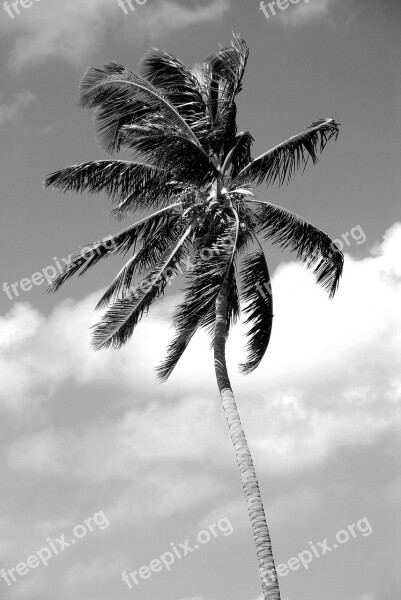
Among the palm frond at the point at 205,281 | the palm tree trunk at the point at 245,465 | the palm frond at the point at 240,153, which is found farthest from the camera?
the palm frond at the point at 240,153

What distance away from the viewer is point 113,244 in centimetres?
1877

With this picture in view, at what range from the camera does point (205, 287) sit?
60.8 feet

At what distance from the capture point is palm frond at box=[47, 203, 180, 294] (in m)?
18.3

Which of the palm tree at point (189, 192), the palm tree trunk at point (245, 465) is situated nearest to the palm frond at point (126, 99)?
the palm tree at point (189, 192)

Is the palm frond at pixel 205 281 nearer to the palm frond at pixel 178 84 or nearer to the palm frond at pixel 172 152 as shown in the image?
the palm frond at pixel 172 152

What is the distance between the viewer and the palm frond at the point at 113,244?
18.3 meters

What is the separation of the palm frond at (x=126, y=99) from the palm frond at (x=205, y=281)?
2564mm

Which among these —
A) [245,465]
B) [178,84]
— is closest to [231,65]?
[178,84]

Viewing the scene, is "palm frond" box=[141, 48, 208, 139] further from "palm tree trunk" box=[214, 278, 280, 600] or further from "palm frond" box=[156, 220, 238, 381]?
"palm tree trunk" box=[214, 278, 280, 600]

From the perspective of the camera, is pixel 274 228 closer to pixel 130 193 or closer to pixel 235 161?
pixel 235 161

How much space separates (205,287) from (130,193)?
3.40m

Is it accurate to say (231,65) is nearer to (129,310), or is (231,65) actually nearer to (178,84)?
(178,84)

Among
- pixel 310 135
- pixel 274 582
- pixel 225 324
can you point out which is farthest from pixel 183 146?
pixel 274 582

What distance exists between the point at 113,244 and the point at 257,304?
13.9ft
